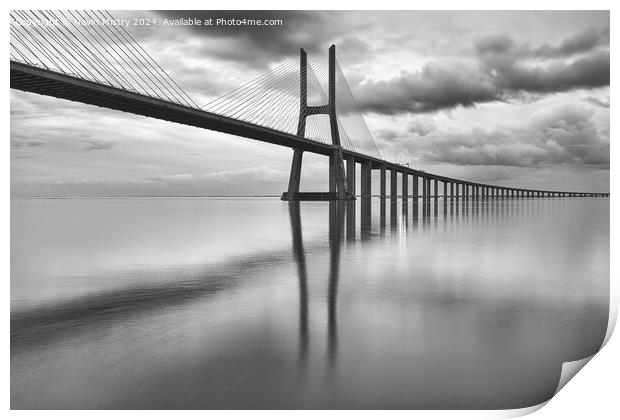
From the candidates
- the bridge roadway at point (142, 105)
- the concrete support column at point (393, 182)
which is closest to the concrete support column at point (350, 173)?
the bridge roadway at point (142, 105)

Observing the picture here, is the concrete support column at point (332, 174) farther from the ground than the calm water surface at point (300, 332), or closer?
farther from the ground

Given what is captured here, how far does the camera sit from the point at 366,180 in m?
58.8

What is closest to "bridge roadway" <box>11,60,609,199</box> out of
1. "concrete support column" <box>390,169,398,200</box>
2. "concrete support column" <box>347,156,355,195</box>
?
"concrete support column" <box>347,156,355,195</box>

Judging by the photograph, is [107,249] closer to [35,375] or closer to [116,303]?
[116,303]

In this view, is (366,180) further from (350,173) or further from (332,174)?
(332,174)

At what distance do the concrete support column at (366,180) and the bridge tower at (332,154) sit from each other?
3173mm

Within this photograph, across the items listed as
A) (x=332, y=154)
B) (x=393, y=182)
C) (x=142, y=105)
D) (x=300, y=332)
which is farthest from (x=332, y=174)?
(x=300, y=332)

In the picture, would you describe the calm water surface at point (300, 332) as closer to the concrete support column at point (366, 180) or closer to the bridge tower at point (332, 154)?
the bridge tower at point (332, 154)

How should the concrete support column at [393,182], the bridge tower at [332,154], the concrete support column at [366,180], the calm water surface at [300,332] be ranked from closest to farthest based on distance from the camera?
the calm water surface at [300,332] → the bridge tower at [332,154] → the concrete support column at [366,180] → the concrete support column at [393,182]

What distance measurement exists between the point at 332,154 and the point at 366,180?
8.92 meters

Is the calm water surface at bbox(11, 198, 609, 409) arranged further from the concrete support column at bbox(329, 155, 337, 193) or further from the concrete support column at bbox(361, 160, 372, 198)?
the concrete support column at bbox(361, 160, 372, 198)

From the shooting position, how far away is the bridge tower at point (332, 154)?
2019 inches
